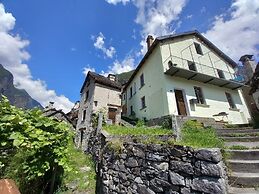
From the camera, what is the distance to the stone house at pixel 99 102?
1647 cm

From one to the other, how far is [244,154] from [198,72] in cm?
949

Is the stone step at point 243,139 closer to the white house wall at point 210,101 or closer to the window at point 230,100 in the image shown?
the white house wall at point 210,101

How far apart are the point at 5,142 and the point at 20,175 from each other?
5.14 m

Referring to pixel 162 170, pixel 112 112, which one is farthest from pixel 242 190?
pixel 112 112

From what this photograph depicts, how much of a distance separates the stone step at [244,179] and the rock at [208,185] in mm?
1127

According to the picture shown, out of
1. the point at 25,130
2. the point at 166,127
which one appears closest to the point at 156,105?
the point at 166,127

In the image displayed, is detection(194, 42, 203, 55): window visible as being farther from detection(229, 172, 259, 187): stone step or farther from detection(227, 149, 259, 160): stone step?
detection(229, 172, 259, 187): stone step

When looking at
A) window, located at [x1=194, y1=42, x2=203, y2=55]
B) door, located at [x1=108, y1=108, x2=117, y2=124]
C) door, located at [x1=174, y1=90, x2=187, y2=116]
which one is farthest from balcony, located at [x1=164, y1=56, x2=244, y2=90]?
door, located at [x1=108, y1=108, x2=117, y2=124]

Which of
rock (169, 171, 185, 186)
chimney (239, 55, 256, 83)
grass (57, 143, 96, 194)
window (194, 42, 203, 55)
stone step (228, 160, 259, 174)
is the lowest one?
grass (57, 143, 96, 194)

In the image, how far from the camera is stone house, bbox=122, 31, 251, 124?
12727mm

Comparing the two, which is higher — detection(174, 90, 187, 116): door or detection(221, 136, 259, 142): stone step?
detection(174, 90, 187, 116): door

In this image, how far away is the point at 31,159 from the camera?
5.16 meters

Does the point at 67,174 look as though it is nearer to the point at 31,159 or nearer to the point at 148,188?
the point at 31,159

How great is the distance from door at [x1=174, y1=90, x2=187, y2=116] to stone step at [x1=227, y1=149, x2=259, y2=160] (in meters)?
7.75
